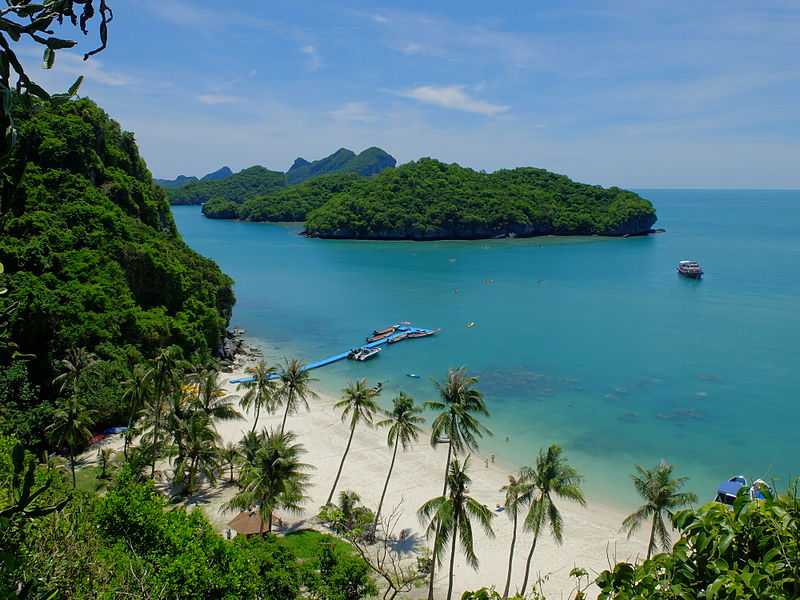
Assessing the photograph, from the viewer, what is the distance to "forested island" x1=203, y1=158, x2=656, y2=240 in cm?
14212

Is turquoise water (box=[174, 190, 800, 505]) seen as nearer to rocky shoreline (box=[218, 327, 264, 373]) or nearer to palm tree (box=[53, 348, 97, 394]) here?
rocky shoreline (box=[218, 327, 264, 373])

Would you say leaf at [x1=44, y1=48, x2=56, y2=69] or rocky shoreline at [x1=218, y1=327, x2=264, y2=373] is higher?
leaf at [x1=44, y1=48, x2=56, y2=69]

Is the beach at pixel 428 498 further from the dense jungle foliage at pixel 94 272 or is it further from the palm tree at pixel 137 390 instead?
the dense jungle foliage at pixel 94 272

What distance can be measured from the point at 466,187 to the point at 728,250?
63.9m

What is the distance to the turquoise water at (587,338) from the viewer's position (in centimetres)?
3659

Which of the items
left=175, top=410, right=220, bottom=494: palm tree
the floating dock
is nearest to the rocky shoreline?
the floating dock

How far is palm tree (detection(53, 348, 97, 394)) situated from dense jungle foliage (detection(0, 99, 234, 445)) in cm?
139

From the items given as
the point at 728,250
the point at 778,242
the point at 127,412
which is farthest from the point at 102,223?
the point at 778,242

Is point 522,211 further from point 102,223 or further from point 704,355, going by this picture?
point 102,223

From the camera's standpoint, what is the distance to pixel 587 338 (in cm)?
5912

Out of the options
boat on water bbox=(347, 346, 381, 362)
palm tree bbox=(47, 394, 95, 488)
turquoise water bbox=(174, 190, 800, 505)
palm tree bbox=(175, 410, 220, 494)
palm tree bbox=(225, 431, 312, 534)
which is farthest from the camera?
boat on water bbox=(347, 346, 381, 362)

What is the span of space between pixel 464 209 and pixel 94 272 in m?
113

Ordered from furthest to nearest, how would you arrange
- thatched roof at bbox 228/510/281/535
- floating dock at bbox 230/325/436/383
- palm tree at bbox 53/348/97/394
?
floating dock at bbox 230/325/436/383 → palm tree at bbox 53/348/97/394 → thatched roof at bbox 228/510/281/535

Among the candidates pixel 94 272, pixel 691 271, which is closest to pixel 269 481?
pixel 94 272
